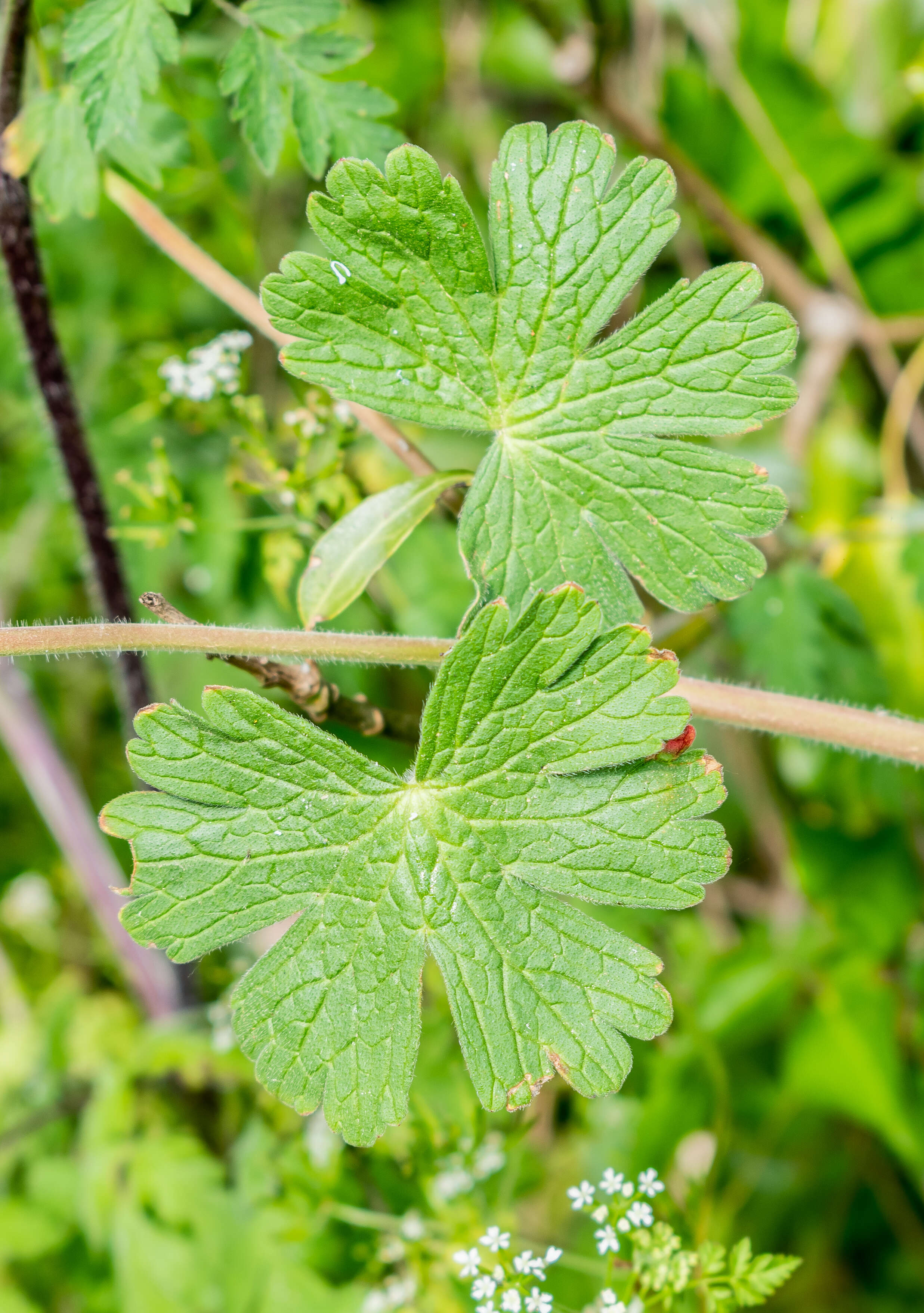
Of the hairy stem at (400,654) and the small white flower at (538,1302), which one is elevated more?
the hairy stem at (400,654)

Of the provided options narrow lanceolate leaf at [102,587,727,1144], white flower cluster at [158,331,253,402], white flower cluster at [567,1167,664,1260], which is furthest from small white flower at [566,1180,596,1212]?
white flower cluster at [158,331,253,402]

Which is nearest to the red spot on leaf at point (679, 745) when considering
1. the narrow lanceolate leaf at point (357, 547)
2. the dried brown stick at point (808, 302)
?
the narrow lanceolate leaf at point (357, 547)

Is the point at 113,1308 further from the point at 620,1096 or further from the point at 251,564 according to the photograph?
the point at 251,564

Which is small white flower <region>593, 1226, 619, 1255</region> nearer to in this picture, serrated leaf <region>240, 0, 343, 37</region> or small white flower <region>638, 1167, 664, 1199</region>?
small white flower <region>638, 1167, 664, 1199</region>

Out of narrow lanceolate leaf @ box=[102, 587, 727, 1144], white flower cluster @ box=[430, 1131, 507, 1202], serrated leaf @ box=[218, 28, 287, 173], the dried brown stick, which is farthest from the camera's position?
the dried brown stick

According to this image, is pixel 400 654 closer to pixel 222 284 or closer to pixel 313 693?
pixel 313 693

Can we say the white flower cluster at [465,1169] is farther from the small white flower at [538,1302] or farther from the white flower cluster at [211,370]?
the white flower cluster at [211,370]

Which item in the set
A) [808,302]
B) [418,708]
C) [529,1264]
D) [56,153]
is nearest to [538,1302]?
[529,1264]
